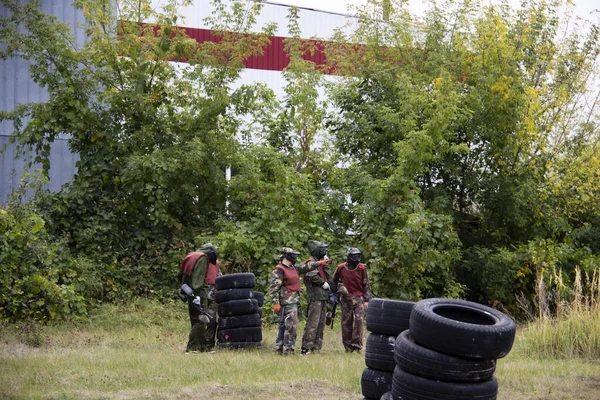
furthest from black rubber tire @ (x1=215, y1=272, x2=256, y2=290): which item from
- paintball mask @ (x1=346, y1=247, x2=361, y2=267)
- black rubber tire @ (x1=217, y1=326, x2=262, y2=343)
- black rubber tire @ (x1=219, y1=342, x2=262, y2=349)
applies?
paintball mask @ (x1=346, y1=247, x2=361, y2=267)

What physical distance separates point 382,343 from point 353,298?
13.7 ft

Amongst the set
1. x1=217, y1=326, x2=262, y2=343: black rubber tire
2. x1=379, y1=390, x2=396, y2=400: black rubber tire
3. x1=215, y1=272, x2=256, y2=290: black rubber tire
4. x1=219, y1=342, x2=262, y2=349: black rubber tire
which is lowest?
x1=219, y1=342, x2=262, y2=349: black rubber tire

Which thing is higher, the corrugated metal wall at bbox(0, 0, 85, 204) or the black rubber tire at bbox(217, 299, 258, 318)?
the corrugated metal wall at bbox(0, 0, 85, 204)

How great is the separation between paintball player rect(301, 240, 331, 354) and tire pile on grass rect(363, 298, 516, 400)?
212 inches

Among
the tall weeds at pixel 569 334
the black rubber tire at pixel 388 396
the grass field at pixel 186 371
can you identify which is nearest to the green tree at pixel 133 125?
the grass field at pixel 186 371

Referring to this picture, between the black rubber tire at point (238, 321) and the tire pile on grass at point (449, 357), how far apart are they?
584 centimetres

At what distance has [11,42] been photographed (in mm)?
17688

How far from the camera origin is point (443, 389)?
24.2 feet

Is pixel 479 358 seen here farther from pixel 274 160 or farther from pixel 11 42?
pixel 11 42

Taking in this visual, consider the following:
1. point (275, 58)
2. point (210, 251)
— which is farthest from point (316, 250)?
point (275, 58)

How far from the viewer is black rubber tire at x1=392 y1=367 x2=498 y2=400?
7371mm

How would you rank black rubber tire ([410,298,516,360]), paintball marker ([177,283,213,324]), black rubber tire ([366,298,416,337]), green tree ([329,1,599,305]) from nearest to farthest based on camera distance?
black rubber tire ([410,298,516,360]), black rubber tire ([366,298,416,337]), paintball marker ([177,283,213,324]), green tree ([329,1,599,305])

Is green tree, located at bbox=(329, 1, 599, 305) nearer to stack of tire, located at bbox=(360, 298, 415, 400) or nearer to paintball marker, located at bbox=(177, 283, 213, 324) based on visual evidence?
paintball marker, located at bbox=(177, 283, 213, 324)

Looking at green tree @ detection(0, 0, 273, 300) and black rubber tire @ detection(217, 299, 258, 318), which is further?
green tree @ detection(0, 0, 273, 300)
